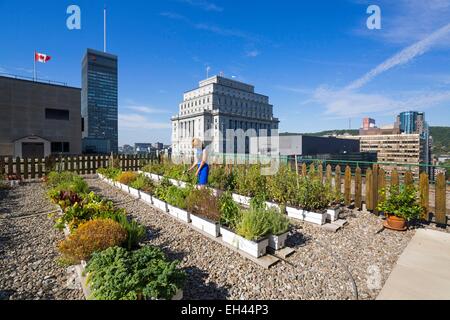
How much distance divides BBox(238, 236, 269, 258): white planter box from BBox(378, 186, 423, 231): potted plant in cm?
321

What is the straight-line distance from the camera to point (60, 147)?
26109mm

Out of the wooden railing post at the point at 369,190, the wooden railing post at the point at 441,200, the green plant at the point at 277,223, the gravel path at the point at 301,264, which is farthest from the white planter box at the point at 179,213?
the wooden railing post at the point at 441,200

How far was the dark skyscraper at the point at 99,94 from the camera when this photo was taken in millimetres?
78875

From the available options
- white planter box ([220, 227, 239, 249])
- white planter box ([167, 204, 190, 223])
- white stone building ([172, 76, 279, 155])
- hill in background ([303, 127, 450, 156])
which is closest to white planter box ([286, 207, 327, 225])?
white planter box ([220, 227, 239, 249])

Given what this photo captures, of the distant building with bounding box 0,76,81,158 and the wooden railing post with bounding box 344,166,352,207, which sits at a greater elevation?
the distant building with bounding box 0,76,81,158

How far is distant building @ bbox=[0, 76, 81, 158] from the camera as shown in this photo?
23.4m

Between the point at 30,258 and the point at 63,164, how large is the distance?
1147 cm

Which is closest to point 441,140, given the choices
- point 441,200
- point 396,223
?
point 441,200

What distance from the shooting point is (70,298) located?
256 cm

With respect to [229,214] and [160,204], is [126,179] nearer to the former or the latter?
[160,204]

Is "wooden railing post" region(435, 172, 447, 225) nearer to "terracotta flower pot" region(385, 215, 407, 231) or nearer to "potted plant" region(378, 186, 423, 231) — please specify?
"potted plant" region(378, 186, 423, 231)

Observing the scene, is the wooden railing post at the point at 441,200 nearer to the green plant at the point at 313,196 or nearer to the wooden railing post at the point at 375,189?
the wooden railing post at the point at 375,189

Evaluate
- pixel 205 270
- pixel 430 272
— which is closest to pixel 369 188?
pixel 430 272

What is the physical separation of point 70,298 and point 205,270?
1676 mm
